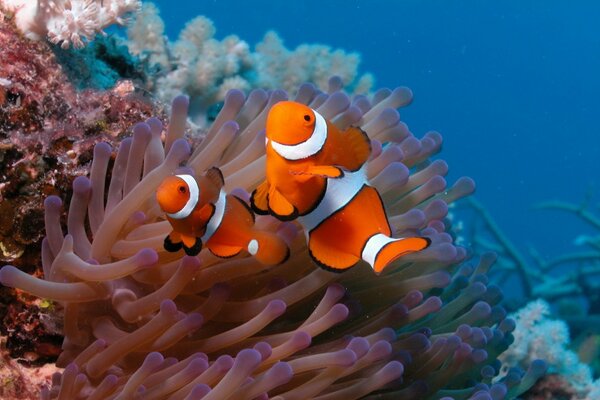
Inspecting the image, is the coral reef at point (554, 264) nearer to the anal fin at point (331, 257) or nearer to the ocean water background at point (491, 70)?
the anal fin at point (331, 257)

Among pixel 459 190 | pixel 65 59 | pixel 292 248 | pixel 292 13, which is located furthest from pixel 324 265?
pixel 292 13

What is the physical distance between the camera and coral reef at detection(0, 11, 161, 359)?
1.61 meters

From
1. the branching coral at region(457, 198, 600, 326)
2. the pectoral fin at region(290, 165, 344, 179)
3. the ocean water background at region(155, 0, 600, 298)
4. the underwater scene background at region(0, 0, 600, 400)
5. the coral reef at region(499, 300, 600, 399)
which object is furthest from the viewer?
the ocean water background at region(155, 0, 600, 298)

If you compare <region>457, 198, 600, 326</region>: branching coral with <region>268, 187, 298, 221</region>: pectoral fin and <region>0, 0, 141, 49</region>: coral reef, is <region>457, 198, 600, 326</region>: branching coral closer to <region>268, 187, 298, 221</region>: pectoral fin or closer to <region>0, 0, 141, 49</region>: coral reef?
<region>0, 0, 141, 49</region>: coral reef

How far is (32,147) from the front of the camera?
1640 millimetres

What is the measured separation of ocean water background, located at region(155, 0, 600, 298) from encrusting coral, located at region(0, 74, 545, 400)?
178ft

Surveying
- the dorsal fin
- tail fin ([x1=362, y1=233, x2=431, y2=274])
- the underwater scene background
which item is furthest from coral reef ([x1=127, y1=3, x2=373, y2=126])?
tail fin ([x1=362, y1=233, x2=431, y2=274])

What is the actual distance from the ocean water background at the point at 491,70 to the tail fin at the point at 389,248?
2149 inches

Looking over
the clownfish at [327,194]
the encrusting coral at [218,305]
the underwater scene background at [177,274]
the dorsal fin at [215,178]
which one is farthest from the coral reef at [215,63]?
the clownfish at [327,194]

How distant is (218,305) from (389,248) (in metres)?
0.45

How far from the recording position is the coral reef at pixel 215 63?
3.65 metres

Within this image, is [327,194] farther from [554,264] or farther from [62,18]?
[554,264]

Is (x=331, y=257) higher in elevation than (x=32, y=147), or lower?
lower

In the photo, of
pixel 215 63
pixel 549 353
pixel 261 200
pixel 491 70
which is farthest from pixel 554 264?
pixel 491 70
